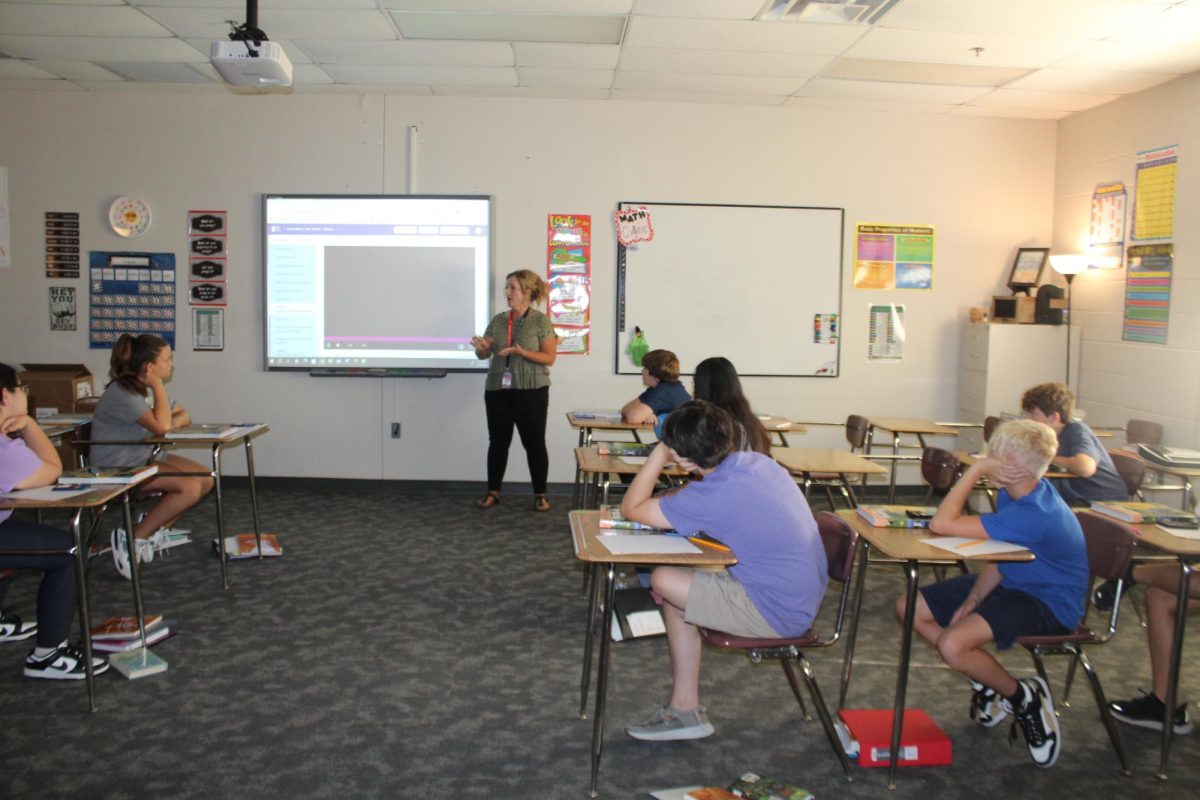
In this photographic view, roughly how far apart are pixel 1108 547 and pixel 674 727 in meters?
1.46

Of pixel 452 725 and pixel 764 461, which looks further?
pixel 452 725

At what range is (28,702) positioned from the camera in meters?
3.21

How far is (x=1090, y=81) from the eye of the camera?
5.90 metres

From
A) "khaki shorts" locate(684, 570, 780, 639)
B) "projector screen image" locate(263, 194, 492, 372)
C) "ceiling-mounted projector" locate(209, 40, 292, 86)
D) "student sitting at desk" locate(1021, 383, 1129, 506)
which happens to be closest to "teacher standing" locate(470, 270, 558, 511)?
"projector screen image" locate(263, 194, 492, 372)

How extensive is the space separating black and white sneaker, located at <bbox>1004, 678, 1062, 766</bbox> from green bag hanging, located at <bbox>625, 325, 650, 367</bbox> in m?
4.35

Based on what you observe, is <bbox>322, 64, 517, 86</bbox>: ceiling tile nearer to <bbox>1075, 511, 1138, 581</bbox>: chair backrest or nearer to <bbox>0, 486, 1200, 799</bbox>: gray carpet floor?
<bbox>0, 486, 1200, 799</bbox>: gray carpet floor

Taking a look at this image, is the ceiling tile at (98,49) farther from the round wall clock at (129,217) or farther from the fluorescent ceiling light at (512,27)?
the fluorescent ceiling light at (512,27)

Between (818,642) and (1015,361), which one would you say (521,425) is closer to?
(1015,361)

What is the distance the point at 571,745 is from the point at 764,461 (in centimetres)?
110

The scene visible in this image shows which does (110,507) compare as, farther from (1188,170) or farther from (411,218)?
(1188,170)

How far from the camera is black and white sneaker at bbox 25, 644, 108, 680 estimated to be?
3.39m

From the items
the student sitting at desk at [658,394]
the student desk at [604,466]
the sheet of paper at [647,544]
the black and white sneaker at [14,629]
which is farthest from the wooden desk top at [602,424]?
the black and white sneaker at [14,629]

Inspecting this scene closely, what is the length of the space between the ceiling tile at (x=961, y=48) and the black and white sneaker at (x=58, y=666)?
4783mm

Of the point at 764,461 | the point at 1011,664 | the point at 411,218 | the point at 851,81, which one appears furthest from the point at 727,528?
the point at 411,218
